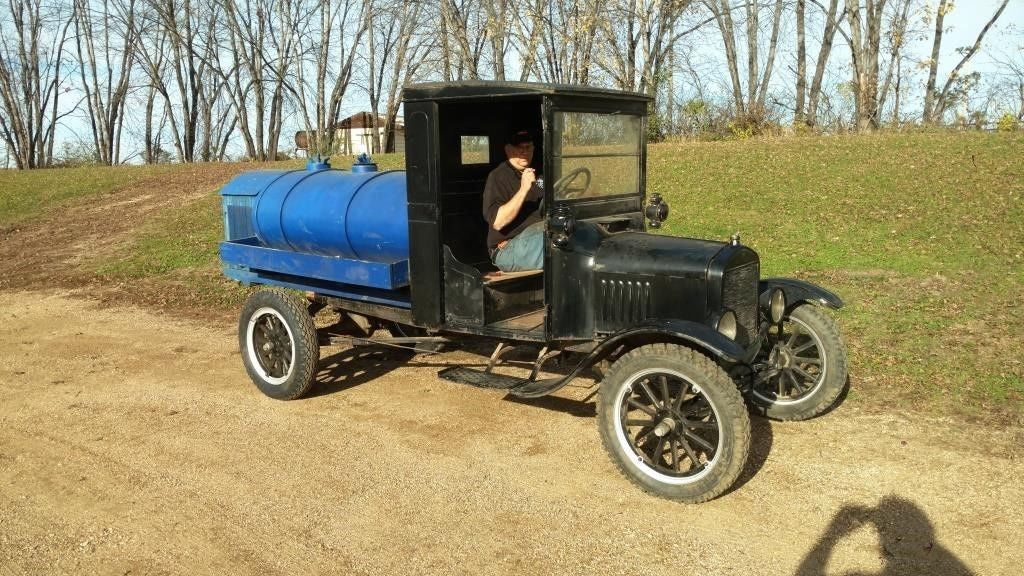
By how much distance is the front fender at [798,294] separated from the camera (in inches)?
201

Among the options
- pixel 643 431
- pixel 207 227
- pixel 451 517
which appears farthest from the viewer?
pixel 207 227

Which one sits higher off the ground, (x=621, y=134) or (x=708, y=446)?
(x=621, y=134)

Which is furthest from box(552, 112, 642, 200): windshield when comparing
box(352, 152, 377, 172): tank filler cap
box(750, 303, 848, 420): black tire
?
box(352, 152, 377, 172): tank filler cap

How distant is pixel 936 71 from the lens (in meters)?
22.6

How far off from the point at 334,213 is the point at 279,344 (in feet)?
3.75

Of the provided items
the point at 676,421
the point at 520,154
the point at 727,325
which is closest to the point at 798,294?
the point at 727,325

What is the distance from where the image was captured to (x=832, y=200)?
1186 cm

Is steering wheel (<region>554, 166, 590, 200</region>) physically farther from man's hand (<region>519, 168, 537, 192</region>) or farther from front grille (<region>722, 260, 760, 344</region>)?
front grille (<region>722, 260, 760, 344</region>)

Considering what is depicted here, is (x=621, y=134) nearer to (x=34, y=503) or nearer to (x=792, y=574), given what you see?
(x=792, y=574)

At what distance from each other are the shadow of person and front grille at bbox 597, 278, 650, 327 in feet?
4.80

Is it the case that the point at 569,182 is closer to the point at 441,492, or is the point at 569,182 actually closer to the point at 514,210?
the point at 514,210

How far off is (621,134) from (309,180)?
2.36 metres

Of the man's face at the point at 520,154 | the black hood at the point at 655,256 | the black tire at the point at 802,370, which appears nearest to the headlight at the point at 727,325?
the black hood at the point at 655,256

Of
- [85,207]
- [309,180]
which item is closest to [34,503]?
[309,180]
